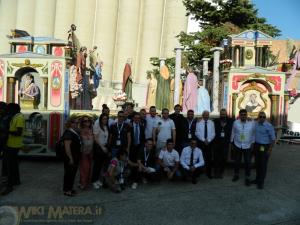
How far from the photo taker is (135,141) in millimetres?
8500

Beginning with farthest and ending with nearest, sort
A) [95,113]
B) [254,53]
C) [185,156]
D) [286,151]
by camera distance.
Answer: [286,151] < [254,53] < [95,113] < [185,156]

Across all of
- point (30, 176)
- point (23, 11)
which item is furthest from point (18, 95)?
point (23, 11)

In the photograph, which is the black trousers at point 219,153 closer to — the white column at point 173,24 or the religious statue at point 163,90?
the religious statue at point 163,90

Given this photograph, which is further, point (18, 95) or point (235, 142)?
point (18, 95)

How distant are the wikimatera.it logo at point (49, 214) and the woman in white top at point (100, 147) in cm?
125

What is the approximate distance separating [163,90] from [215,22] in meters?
6.16

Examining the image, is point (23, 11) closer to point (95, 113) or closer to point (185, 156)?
point (95, 113)

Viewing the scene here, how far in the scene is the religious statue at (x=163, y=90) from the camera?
1566 cm

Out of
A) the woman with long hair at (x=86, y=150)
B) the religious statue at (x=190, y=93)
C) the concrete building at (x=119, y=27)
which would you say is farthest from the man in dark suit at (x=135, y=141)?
the concrete building at (x=119, y=27)

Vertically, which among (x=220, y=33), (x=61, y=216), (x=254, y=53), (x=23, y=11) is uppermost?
(x=23, y=11)

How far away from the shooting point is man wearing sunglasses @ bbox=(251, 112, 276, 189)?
8.14 meters

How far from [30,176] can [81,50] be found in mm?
7340

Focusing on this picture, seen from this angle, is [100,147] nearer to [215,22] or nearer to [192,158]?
[192,158]

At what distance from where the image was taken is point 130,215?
21.3ft
